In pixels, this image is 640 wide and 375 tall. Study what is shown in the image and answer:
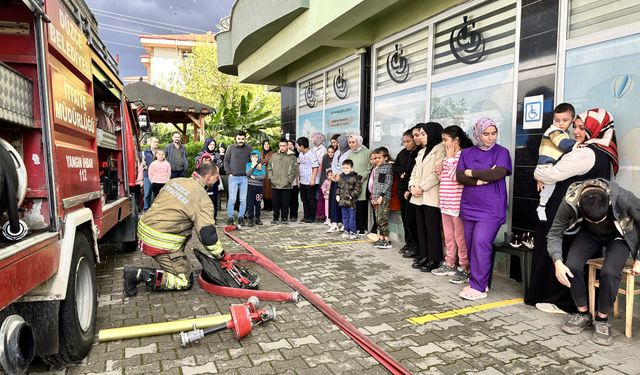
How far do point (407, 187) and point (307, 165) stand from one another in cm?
342

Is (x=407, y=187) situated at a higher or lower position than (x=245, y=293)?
higher

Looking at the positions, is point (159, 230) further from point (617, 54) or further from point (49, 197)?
point (617, 54)

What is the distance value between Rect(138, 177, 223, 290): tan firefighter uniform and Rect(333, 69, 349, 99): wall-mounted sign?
5.53 metres

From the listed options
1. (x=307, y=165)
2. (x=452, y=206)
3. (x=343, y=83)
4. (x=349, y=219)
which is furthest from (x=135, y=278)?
(x=343, y=83)

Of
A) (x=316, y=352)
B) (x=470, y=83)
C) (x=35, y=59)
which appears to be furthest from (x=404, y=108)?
(x=35, y=59)

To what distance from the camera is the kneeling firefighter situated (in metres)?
4.39

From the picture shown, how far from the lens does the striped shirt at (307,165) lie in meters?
9.38

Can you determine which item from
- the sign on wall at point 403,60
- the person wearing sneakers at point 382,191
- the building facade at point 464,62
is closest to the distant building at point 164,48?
the building facade at point 464,62

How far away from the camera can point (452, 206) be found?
5160 mm

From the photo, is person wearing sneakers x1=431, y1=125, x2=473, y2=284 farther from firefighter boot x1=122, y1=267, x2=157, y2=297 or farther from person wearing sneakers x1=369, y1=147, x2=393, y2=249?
firefighter boot x1=122, y1=267, x2=157, y2=297

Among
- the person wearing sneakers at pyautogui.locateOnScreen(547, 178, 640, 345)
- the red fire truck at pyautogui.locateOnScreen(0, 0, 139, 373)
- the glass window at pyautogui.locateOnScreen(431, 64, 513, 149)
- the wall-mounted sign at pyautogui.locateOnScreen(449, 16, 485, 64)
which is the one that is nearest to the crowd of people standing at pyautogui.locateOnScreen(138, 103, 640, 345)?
Answer: the person wearing sneakers at pyautogui.locateOnScreen(547, 178, 640, 345)

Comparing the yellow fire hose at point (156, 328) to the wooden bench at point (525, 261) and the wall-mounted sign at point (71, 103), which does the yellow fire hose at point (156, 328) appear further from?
the wooden bench at point (525, 261)

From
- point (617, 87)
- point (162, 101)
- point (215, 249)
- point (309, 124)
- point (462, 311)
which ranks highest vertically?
point (162, 101)

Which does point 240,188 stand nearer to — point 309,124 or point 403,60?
point 309,124
